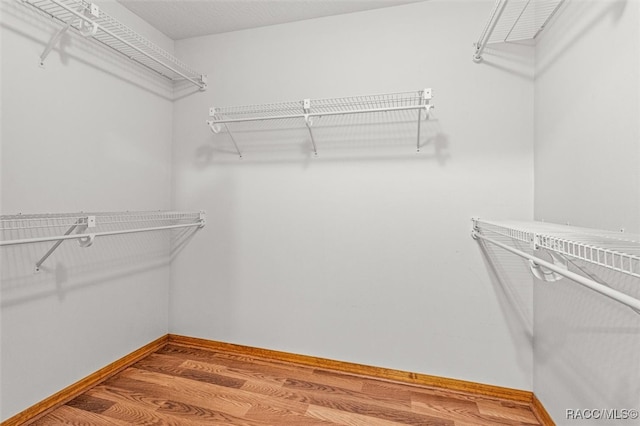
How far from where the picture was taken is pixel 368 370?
1.73 meters

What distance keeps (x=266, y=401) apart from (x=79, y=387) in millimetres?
1000

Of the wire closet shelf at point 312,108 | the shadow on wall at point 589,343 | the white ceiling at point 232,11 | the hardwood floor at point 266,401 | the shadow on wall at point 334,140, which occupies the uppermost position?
the white ceiling at point 232,11

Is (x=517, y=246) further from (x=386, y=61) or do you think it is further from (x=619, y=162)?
(x=386, y=61)

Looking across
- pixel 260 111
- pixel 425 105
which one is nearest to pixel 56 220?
pixel 260 111

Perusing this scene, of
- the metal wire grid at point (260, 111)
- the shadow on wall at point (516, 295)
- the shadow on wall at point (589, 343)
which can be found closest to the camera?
the shadow on wall at point (589, 343)

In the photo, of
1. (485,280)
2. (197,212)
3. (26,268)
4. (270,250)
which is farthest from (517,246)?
(26,268)

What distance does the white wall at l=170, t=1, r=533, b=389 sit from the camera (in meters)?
1.57

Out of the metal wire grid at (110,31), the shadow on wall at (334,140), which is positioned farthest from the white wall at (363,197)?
the metal wire grid at (110,31)

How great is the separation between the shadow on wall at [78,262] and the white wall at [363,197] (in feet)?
0.62

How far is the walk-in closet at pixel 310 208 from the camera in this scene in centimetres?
122

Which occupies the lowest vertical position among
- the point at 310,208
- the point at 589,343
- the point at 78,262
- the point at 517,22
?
the point at 589,343

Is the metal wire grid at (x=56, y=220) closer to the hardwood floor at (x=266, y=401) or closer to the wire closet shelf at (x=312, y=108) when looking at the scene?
the wire closet shelf at (x=312, y=108)

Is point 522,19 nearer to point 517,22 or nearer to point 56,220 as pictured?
point 517,22

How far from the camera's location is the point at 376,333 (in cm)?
173
